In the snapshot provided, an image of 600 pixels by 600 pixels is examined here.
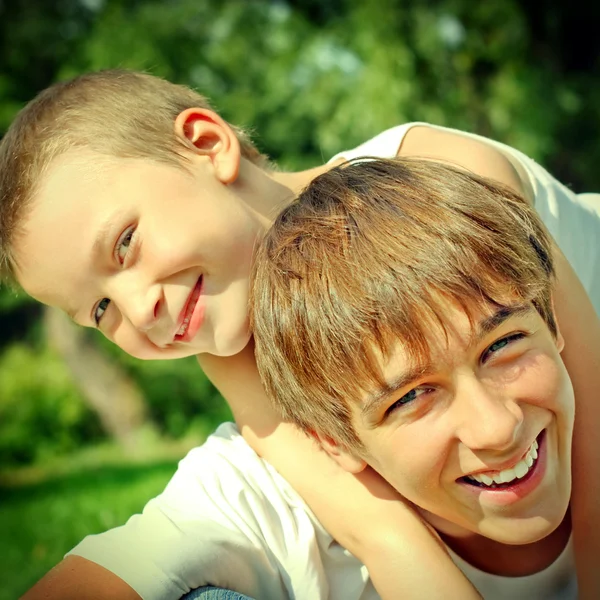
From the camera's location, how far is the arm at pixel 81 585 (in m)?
1.84

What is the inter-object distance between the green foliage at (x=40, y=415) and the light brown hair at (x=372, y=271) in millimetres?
12221

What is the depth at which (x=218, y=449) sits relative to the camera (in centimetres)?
240

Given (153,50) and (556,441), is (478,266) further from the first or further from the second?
(153,50)

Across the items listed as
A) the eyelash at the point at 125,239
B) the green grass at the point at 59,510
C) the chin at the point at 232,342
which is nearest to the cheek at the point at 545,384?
the chin at the point at 232,342

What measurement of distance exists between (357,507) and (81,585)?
736 mm

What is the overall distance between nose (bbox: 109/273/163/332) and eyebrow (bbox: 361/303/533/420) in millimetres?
751

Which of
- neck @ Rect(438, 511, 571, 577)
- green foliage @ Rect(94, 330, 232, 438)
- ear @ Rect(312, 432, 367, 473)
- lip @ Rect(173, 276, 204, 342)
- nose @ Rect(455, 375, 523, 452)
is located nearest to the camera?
nose @ Rect(455, 375, 523, 452)

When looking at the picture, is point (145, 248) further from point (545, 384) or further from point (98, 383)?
point (98, 383)

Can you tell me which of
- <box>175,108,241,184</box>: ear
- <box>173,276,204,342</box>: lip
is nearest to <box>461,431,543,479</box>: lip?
<box>173,276,204,342</box>: lip

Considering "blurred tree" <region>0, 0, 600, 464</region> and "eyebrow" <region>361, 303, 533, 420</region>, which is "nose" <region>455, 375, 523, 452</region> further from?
"blurred tree" <region>0, 0, 600, 464</region>

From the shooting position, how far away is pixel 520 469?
1.81m

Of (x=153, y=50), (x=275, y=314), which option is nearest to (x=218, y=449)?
(x=275, y=314)

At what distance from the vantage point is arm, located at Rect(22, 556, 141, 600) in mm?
1836

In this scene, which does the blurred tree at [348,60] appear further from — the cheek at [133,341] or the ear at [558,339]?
the ear at [558,339]
